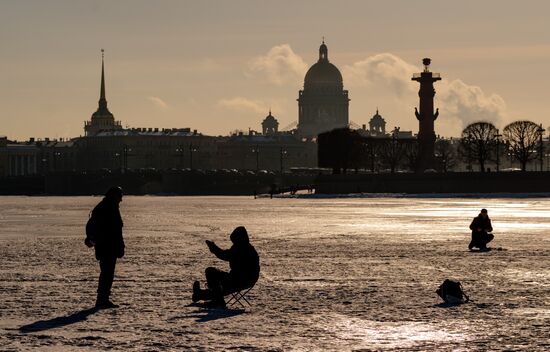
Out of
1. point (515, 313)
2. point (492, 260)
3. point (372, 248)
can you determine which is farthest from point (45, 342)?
point (372, 248)

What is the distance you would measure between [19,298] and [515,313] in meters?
7.17

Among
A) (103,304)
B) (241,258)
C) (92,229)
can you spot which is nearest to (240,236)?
(241,258)

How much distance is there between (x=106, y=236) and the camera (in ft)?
61.7

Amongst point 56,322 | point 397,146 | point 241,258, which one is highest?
point 397,146

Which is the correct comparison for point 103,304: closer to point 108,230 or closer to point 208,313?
point 108,230

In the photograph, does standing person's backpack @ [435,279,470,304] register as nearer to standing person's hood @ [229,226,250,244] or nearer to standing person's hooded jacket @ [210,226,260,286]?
standing person's hooded jacket @ [210,226,260,286]

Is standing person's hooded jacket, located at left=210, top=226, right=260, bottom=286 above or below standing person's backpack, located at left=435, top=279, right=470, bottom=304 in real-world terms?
above

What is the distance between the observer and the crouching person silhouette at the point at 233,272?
18.2m

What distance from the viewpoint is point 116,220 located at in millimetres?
18781

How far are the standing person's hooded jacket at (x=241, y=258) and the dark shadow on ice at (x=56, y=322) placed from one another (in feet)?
6.39

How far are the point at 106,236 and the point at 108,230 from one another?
9 cm

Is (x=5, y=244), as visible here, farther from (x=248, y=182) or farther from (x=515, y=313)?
(x=248, y=182)

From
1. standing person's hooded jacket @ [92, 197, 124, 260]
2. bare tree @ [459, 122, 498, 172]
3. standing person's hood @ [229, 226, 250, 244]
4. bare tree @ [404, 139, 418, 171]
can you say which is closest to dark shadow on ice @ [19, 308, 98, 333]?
standing person's hooded jacket @ [92, 197, 124, 260]

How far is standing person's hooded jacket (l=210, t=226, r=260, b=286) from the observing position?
18.2 meters
